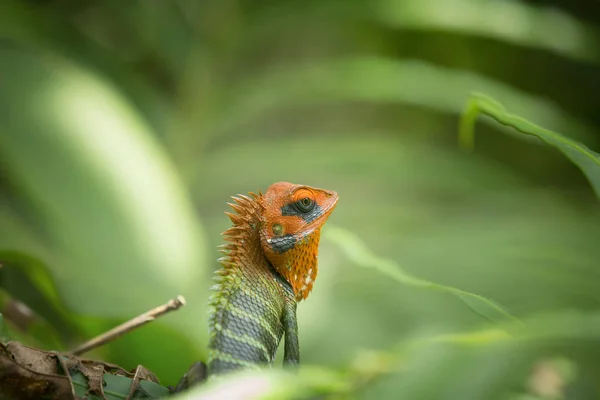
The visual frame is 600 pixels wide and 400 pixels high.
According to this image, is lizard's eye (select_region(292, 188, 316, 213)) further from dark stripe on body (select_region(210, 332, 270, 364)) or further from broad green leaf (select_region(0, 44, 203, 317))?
broad green leaf (select_region(0, 44, 203, 317))

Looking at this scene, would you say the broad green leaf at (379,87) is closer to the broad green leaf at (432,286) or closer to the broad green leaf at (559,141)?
the broad green leaf at (432,286)

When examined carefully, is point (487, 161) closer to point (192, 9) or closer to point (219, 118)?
point (219, 118)

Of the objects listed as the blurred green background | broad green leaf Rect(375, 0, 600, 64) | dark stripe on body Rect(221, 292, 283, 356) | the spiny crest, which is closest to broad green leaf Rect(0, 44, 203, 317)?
the blurred green background

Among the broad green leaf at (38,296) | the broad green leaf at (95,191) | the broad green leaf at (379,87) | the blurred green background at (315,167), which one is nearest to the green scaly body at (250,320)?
the blurred green background at (315,167)

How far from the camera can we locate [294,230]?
4.82 feet

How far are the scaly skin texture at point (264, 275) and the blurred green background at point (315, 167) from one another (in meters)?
0.16

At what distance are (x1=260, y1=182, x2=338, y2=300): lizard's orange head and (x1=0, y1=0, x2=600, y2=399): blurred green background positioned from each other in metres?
0.12

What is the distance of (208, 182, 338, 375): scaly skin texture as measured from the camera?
117 centimetres

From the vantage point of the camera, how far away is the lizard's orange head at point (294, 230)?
1432 mm

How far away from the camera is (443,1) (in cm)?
312

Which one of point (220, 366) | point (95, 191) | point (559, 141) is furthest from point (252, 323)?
point (95, 191)

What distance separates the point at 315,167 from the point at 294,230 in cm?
Answer: 185

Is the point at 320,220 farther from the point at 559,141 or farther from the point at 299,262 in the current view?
the point at 559,141

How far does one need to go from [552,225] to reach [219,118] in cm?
172
